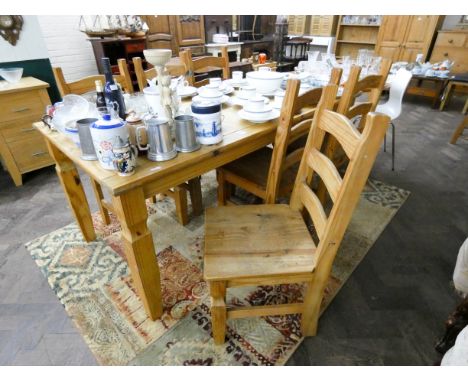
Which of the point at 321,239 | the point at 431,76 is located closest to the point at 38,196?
the point at 321,239

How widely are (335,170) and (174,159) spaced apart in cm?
53

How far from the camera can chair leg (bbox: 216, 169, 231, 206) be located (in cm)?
162

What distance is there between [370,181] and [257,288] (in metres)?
1.45

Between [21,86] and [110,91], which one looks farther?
[21,86]

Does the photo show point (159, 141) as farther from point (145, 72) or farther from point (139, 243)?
point (145, 72)

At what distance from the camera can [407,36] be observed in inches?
186

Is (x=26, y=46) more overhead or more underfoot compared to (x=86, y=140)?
more overhead

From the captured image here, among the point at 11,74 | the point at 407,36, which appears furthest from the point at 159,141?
the point at 407,36

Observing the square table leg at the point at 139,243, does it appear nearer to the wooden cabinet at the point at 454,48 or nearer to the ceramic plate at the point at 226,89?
the ceramic plate at the point at 226,89

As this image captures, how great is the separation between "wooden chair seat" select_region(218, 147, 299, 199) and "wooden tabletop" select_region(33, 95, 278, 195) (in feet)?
0.76

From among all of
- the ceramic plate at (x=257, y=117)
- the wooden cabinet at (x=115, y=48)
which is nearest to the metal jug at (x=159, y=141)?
the ceramic plate at (x=257, y=117)

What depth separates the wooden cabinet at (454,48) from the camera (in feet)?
13.9

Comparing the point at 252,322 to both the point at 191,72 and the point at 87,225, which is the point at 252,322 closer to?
the point at 87,225

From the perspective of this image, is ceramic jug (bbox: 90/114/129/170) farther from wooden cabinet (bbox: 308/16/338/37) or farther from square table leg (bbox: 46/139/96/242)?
wooden cabinet (bbox: 308/16/338/37)
